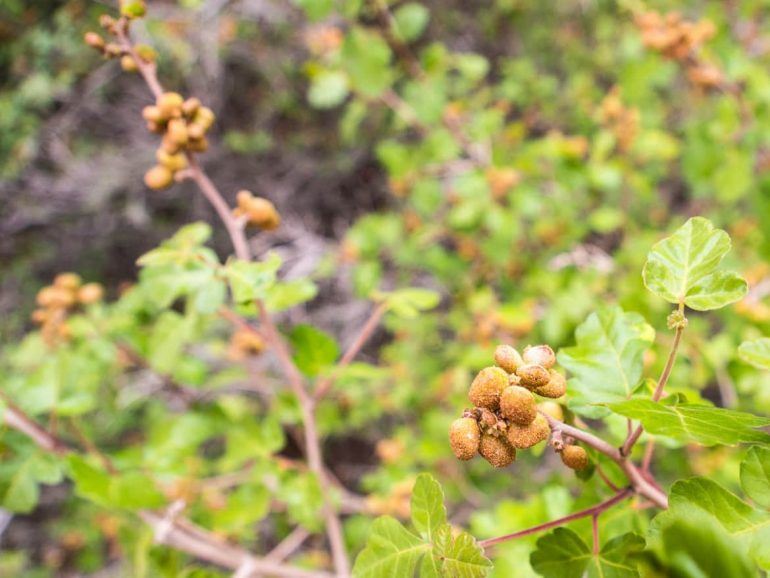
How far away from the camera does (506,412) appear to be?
688 mm

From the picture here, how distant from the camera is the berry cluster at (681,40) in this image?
6.91 feet

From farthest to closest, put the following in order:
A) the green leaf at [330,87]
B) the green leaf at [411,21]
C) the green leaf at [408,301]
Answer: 1. the green leaf at [330,87]
2. the green leaf at [411,21]
3. the green leaf at [408,301]

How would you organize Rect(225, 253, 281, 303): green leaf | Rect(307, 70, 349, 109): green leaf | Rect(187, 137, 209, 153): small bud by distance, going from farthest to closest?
Rect(307, 70, 349, 109): green leaf, Rect(187, 137, 209, 153): small bud, Rect(225, 253, 281, 303): green leaf

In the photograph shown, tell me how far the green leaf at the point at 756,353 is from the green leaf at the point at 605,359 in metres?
0.15

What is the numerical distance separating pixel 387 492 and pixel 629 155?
2.02m

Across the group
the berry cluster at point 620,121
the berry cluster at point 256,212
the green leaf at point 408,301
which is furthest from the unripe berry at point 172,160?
the berry cluster at point 620,121

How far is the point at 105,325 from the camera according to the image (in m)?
1.91

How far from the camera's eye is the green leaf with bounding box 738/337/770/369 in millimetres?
752

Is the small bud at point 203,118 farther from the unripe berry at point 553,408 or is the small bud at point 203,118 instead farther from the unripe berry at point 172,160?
the unripe berry at point 553,408

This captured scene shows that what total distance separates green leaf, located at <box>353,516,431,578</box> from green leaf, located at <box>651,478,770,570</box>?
316 mm

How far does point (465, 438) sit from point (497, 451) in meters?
0.05

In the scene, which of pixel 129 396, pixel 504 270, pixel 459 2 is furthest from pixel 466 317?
pixel 459 2

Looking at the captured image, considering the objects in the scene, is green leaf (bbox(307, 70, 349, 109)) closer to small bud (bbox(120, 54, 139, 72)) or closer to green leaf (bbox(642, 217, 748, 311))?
small bud (bbox(120, 54, 139, 72))

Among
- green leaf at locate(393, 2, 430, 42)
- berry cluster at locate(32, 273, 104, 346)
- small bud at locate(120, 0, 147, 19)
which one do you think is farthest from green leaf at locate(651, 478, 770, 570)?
green leaf at locate(393, 2, 430, 42)
